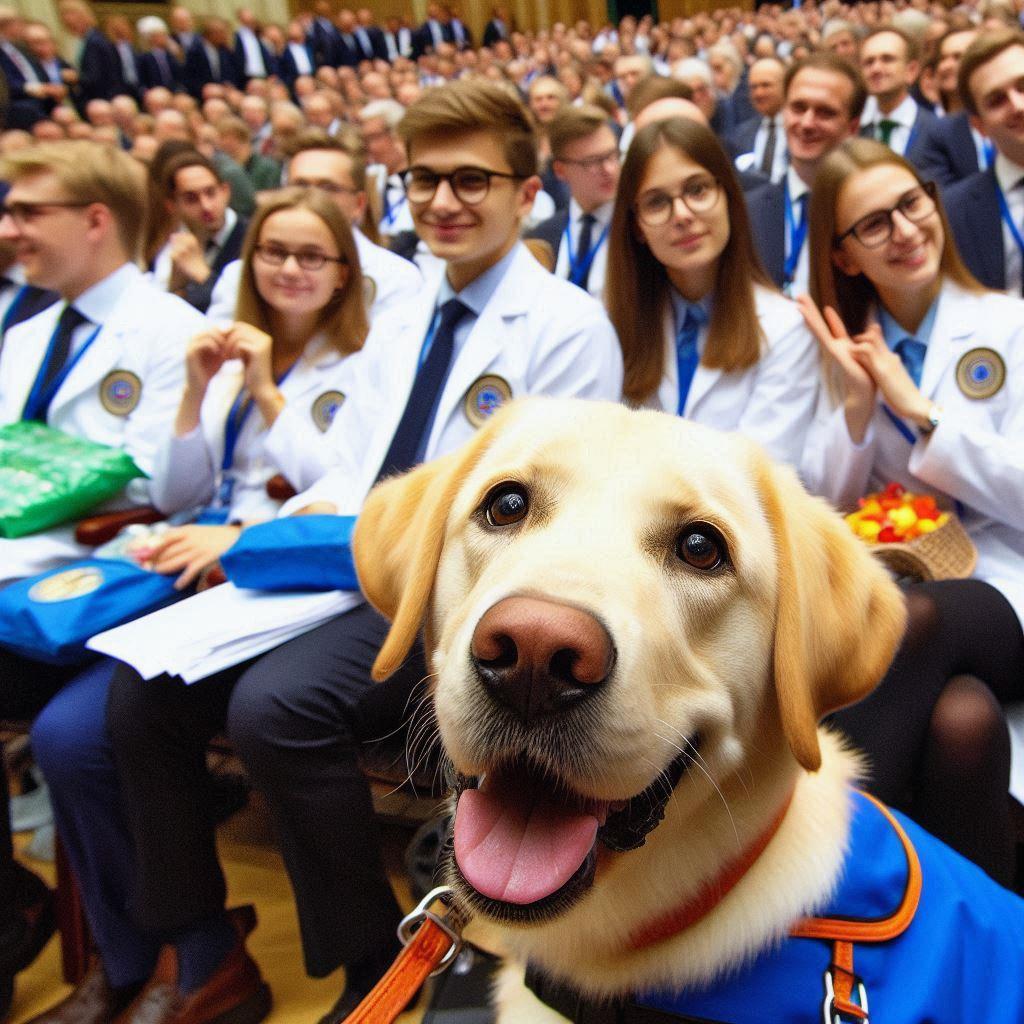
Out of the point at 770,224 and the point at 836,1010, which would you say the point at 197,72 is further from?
the point at 836,1010

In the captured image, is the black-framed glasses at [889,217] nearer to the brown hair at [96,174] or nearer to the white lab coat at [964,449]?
the white lab coat at [964,449]

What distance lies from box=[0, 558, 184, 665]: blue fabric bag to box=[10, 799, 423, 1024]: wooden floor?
935 millimetres

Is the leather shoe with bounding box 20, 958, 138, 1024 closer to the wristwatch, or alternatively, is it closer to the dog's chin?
the dog's chin

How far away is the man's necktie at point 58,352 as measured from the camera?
2.90 m

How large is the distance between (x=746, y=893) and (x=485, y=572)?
571 mm

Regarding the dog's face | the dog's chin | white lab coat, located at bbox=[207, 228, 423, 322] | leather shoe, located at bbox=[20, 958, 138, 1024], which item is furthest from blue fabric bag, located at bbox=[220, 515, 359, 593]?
white lab coat, located at bbox=[207, 228, 423, 322]

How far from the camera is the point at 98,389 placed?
290cm

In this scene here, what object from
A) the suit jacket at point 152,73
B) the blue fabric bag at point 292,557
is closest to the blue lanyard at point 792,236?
the blue fabric bag at point 292,557

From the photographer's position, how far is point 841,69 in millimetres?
3973

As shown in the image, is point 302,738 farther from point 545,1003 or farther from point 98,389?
point 98,389

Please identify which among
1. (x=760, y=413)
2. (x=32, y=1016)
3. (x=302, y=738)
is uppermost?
(x=760, y=413)

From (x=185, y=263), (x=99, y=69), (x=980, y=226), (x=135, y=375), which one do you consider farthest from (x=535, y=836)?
(x=99, y=69)

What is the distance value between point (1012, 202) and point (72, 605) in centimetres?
342

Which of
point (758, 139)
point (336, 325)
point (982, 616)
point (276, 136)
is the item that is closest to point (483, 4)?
point (276, 136)
